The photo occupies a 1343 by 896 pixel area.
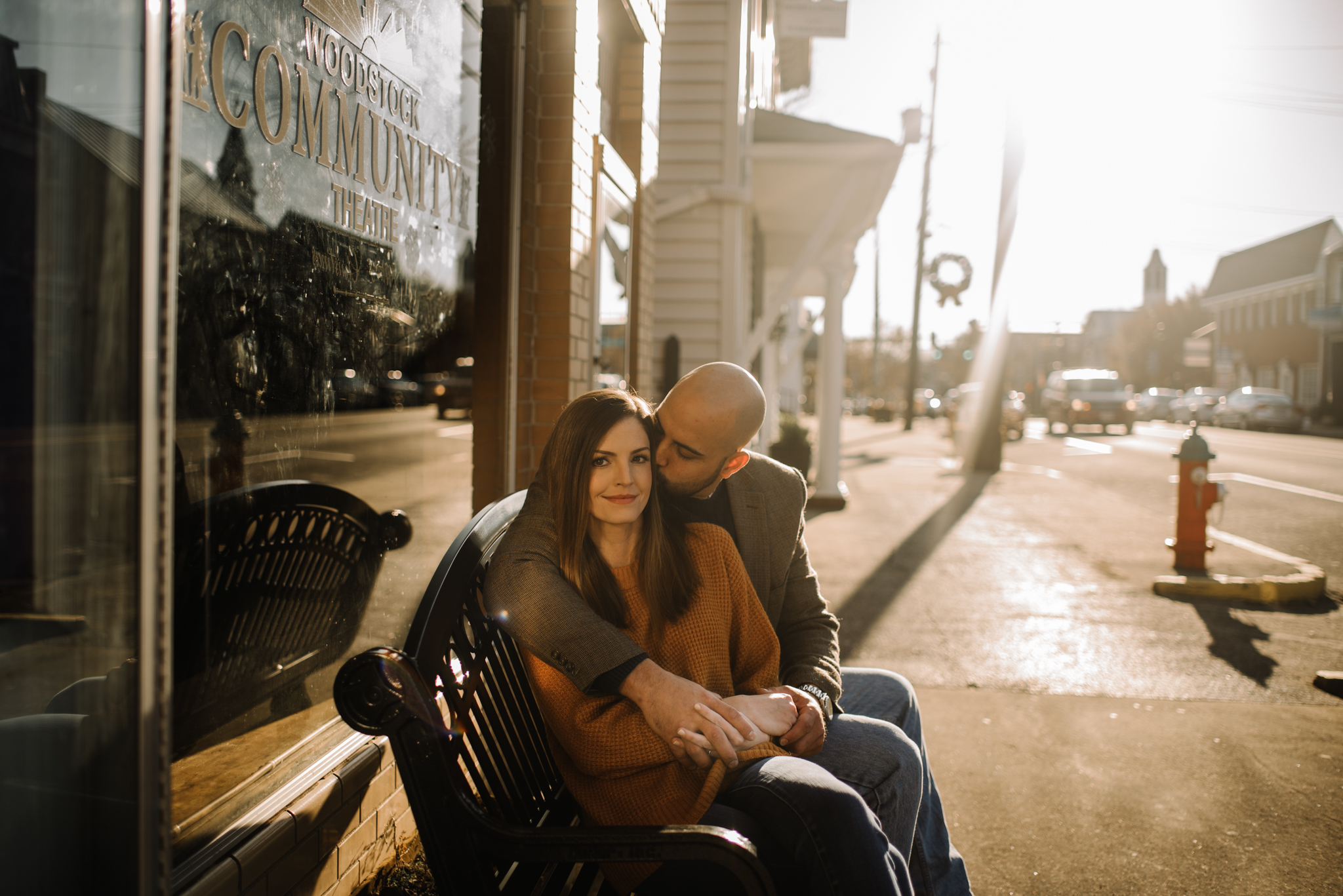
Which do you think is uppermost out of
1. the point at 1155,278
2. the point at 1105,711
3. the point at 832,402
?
the point at 1155,278

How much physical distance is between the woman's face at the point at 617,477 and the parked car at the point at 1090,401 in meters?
27.8

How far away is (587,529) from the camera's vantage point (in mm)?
1898

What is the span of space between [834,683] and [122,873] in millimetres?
1468

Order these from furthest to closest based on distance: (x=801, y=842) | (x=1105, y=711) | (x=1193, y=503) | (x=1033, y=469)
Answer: (x=1033, y=469), (x=1193, y=503), (x=1105, y=711), (x=801, y=842)

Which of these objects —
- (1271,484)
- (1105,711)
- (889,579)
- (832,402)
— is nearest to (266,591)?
(1105,711)

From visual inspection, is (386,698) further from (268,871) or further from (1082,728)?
(1082,728)

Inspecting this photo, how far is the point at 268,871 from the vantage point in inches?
71.9

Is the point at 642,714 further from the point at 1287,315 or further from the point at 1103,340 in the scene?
the point at 1103,340

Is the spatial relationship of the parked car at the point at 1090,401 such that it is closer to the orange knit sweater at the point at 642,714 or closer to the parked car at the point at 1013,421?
the parked car at the point at 1013,421

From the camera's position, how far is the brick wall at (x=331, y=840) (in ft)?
5.66

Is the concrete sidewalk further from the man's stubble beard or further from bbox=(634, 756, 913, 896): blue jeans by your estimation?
the man's stubble beard

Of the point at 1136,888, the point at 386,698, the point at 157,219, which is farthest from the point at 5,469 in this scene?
the point at 1136,888

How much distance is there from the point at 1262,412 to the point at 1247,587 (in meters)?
29.3

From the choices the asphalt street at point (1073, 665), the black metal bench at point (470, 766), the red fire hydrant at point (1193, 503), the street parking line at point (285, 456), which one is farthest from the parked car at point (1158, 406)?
the black metal bench at point (470, 766)
